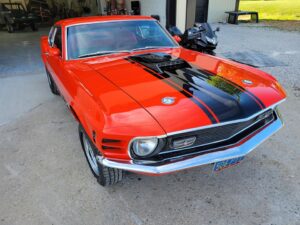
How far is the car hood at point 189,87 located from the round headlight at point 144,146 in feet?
0.50

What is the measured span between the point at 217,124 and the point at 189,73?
739 millimetres

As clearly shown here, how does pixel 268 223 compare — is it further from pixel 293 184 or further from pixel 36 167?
pixel 36 167

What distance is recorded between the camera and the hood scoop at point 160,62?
2460 millimetres

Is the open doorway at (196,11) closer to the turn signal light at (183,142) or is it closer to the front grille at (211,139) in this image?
the front grille at (211,139)

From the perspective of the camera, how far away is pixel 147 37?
3.23 m

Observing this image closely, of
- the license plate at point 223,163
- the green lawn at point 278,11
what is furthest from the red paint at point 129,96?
the green lawn at point 278,11

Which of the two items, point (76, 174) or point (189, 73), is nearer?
point (189, 73)

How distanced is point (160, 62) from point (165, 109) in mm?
944

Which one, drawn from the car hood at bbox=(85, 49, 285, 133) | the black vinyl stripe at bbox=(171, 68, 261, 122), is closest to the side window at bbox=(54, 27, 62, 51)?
the car hood at bbox=(85, 49, 285, 133)

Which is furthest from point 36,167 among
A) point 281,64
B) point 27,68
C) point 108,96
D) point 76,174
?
point 281,64

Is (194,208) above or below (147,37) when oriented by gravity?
below

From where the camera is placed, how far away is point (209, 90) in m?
2.01

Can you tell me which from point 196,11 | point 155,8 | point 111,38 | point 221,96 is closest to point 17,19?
point 155,8

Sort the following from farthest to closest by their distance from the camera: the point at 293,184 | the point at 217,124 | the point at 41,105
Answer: the point at 41,105, the point at 293,184, the point at 217,124
